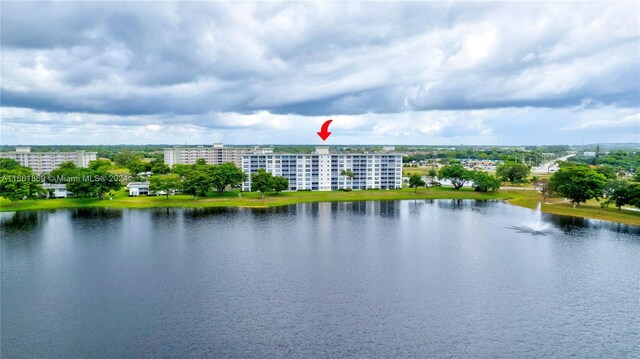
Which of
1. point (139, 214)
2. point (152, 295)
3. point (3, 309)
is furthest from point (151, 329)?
point (139, 214)

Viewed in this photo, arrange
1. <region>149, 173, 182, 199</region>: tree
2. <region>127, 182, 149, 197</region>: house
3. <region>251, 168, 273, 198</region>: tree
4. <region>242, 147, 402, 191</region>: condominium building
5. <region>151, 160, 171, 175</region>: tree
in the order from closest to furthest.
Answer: <region>149, 173, 182, 199</region>: tree
<region>251, 168, 273, 198</region>: tree
<region>127, 182, 149, 197</region>: house
<region>242, 147, 402, 191</region>: condominium building
<region>151, 160, 171, 175</region>: tree

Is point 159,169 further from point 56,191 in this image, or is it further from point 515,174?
point 515,174

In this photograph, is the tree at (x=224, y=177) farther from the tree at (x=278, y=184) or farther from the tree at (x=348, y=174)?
the tree at (x=348, y=174)

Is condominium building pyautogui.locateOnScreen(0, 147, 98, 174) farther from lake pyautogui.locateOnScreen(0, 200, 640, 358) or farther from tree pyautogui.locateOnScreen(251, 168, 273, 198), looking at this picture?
lake pyautogui.locateOnScreen(0, 200, 640, 358)

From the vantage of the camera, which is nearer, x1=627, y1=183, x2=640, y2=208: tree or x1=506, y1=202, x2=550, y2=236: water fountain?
x1=506, y1=202, x2=550, y2=236: water fountain

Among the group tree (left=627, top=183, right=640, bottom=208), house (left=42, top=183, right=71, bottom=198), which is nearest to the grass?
tree (left=627, top=183, right=640, bottom=208)

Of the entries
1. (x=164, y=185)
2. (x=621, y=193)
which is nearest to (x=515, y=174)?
(x=621, y=193)
